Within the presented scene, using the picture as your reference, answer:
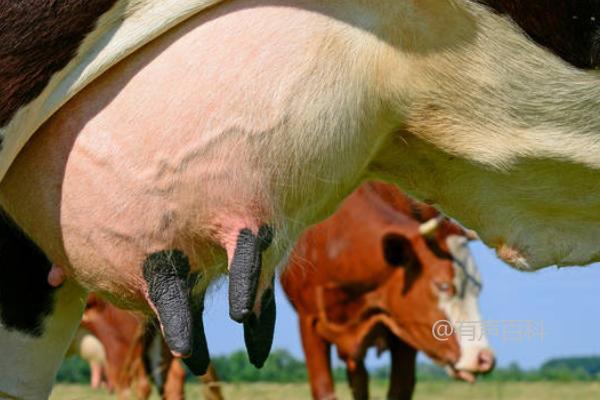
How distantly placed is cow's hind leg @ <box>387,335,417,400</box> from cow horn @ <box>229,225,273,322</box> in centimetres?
592

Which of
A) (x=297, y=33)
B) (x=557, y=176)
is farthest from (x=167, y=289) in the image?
(x=557, y=176)

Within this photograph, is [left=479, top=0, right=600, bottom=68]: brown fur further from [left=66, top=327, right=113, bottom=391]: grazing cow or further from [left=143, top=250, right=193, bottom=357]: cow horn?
[left=66, top=327, right=113, bottom=391]: grazing cow

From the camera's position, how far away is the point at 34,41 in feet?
4.18

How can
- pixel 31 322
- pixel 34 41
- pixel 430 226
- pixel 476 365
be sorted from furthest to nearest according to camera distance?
pixel 430 226
pixel 476 365
pixel 31 322
pixel 34 41

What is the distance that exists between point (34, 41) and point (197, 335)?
1.24 feet

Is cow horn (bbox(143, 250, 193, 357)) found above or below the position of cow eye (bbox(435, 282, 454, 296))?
above

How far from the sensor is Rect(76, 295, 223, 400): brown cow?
5.17 metres

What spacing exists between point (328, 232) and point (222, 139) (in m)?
6.02

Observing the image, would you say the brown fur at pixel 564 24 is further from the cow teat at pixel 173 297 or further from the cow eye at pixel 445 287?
the cow eye at pixel 445 287

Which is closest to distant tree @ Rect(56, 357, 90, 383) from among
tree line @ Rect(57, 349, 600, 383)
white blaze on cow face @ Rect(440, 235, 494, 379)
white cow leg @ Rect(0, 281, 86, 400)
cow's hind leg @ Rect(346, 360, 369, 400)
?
tree line @ Rect(57, 349, 600, 383)

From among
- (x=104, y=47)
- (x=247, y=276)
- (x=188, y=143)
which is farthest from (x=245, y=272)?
(x=104, y=47)

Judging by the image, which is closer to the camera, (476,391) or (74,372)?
(476,391)

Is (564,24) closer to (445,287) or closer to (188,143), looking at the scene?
(188,143)

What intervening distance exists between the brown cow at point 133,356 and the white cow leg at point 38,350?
103 inches
